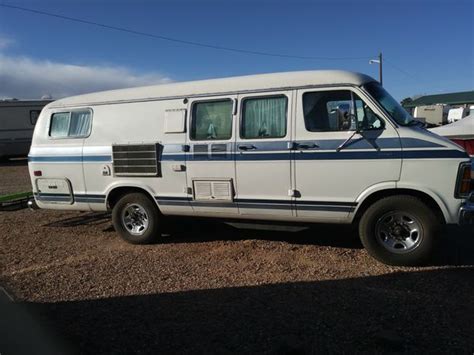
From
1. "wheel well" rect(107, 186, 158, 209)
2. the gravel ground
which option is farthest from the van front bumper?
the gravel ground

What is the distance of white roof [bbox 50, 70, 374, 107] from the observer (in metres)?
5.95

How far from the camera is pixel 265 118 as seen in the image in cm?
625

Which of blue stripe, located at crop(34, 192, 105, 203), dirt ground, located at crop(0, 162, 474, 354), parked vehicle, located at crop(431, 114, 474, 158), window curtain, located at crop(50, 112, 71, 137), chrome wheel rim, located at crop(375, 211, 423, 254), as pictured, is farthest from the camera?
parked vehicle, located at crop(431, 114, 474, 158)

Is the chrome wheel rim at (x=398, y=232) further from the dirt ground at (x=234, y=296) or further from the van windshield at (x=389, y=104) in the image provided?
the van windshield at (x=389, y=104)

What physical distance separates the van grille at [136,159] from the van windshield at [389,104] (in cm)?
299

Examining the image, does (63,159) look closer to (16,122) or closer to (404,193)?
(404,193)

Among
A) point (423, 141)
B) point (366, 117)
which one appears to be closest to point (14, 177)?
point (366, 117)

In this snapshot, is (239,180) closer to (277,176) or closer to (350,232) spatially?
(277,176)

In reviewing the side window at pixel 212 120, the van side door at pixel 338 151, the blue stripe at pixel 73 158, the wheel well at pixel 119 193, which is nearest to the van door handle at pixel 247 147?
the side window at pixel 212 120

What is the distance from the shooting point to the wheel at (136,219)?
7125 millimetres

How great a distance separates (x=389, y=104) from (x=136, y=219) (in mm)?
3940

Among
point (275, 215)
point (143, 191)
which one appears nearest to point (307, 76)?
point (275, 215)

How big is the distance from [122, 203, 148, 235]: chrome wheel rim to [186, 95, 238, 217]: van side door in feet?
3.19

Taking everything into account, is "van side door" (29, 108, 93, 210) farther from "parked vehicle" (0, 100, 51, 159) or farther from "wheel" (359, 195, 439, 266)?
"parked vehicle" (0, 100, 51, 159)
